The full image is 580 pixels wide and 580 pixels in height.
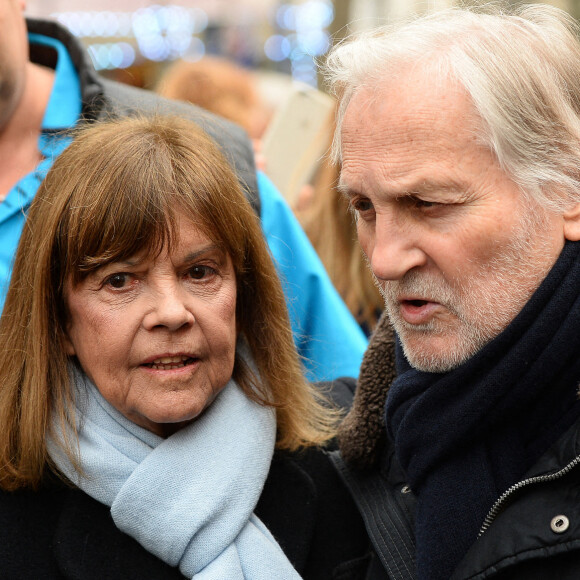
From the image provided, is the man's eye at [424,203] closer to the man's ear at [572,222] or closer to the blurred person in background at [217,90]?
the man's ear at [572,222]

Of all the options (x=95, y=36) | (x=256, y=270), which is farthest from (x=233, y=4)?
(x=256, y=270)

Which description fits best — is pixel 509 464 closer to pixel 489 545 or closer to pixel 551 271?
pixel 489 545

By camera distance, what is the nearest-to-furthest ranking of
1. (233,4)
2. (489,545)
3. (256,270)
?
(489,545)
(256,270)
(233,4)

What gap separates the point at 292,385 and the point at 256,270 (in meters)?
0.35

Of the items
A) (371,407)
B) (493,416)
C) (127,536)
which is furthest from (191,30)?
(493,416)

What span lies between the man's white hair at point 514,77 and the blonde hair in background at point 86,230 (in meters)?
0.45

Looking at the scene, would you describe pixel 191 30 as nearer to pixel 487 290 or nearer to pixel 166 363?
pixel 166 363

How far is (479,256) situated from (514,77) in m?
0.40

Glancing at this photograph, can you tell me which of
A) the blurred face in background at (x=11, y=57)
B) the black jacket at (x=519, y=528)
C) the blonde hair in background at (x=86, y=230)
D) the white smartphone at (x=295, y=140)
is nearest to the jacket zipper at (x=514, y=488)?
the black jacket at (x=519, y=528)

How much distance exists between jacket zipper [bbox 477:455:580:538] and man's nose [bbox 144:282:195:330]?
0.81 m

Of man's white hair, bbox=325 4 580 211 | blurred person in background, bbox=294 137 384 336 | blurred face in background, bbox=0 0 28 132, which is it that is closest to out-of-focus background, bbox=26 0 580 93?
blurred person in background, bbox=294 137 384 336

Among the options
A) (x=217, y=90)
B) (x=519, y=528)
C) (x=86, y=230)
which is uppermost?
(x=86, y=230)

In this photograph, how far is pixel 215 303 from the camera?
219 cm

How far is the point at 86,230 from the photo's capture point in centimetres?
209
